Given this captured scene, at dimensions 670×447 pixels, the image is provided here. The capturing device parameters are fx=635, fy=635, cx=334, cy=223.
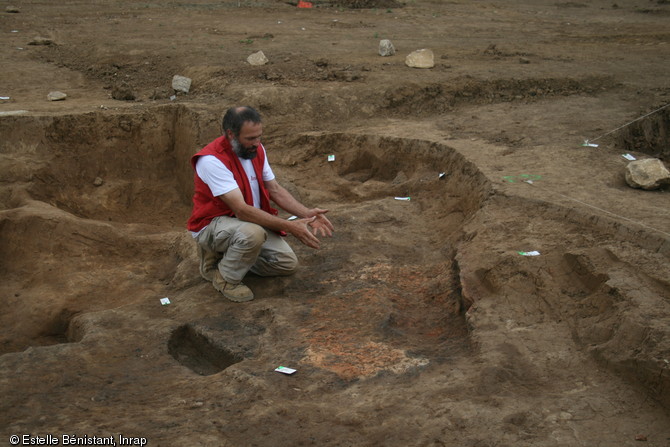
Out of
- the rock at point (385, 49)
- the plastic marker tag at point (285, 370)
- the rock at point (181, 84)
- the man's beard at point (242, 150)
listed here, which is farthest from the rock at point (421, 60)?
the plastic marker tag at point (285, 370)

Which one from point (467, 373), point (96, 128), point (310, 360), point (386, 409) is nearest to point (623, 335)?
point (467, 373)

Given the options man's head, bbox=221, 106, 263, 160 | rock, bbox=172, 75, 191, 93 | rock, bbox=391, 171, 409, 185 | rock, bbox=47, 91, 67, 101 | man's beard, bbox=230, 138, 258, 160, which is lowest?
rock, bbox=391, 171, 409, 185

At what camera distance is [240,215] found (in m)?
4.66

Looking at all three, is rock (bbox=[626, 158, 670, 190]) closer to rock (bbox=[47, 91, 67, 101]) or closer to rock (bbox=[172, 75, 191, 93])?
rock (bbox=[172, 75, 191, 93])

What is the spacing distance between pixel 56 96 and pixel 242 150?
4686 mm

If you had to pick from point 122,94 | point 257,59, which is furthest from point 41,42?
point 257,59

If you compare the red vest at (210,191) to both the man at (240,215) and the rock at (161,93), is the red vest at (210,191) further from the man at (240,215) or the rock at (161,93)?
the rock at (161,93)

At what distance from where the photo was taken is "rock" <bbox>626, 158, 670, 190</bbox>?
214 inches

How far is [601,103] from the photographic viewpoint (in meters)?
7.95

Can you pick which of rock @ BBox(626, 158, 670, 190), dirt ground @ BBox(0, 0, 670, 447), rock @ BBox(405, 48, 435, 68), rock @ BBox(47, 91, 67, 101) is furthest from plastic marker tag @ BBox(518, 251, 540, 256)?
rock @ BBox(47, 91, 67, 101)

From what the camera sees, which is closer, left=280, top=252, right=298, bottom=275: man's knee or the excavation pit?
the excavation pit

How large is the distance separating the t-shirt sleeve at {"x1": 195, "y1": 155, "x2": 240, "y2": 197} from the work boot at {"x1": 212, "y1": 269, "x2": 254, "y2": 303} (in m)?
0.74

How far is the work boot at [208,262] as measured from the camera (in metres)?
5.09

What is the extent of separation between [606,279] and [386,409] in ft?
5.99
